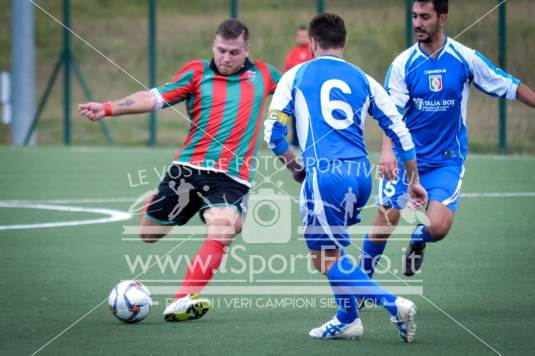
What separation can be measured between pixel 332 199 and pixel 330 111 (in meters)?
0.51

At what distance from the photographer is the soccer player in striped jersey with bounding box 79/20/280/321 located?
22.9 feet

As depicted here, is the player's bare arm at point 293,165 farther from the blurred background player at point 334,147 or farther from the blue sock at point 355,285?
the blue sock at point 355,285

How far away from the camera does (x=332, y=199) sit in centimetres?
588

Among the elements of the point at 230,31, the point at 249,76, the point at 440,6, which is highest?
the point at 440,6

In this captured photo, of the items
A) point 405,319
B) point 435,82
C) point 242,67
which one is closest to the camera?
point 405,319

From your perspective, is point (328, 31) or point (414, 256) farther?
point (414, 256)

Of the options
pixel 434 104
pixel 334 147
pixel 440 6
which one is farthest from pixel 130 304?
pixel 440 6

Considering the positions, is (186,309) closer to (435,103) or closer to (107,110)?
(107,110)

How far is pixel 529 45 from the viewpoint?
19.9 metres

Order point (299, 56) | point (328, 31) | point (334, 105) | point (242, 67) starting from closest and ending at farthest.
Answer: point (334, 105)
point (328, 31)
point (242, 67)
point (299, 56)

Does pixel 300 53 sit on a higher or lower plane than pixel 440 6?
higher

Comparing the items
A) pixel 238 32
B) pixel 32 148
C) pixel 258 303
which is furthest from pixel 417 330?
pixel 32 148

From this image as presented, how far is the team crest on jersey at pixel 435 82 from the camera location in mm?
7074

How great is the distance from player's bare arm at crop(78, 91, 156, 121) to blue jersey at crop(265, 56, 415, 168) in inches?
49.4
